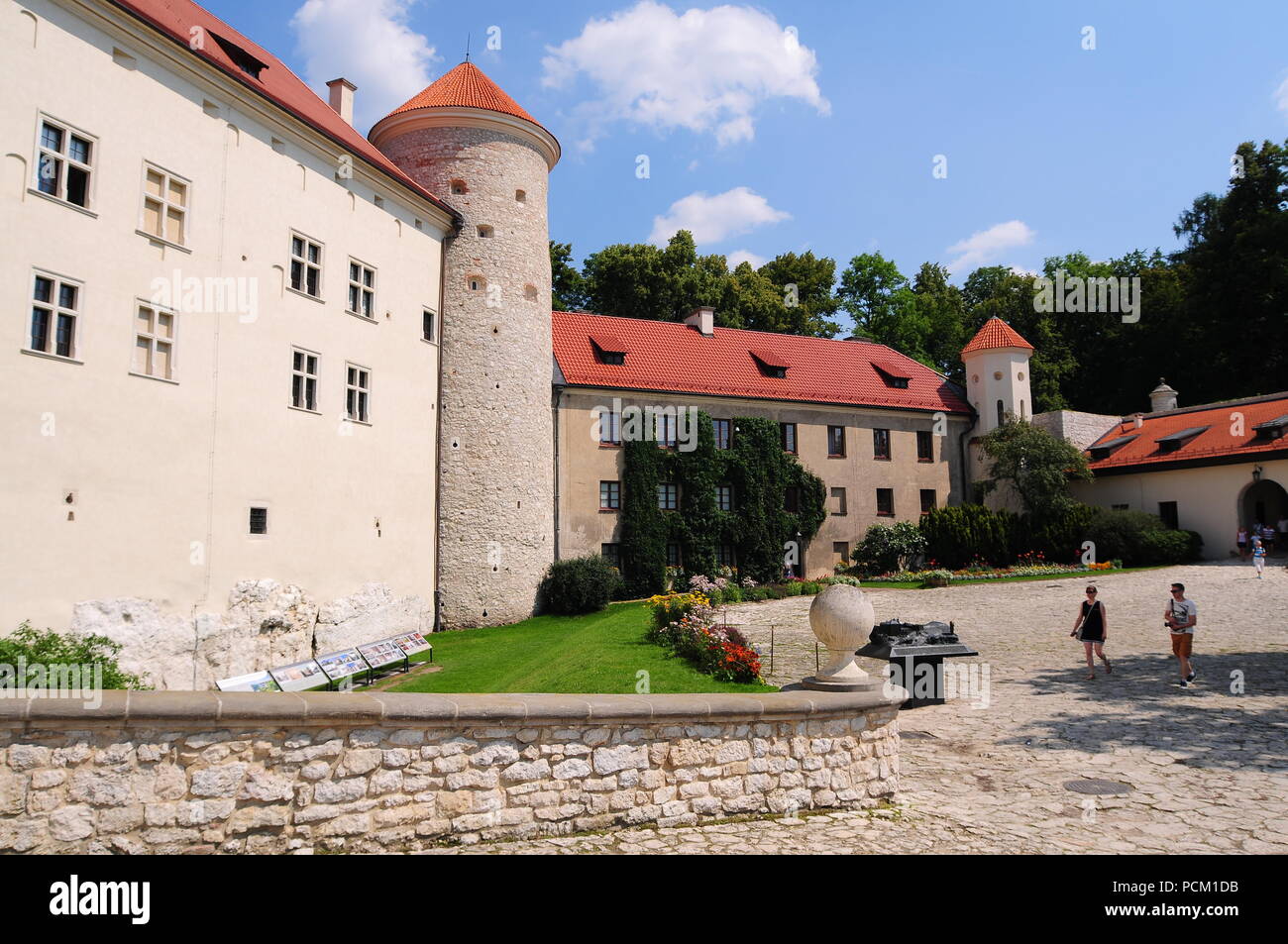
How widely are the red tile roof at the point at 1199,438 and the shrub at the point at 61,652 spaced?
116 ft

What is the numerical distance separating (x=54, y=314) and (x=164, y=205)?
3.22 m

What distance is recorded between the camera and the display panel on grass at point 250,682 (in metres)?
14.9

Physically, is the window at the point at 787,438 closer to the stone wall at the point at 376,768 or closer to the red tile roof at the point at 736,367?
the red tile roof at the point at 736,367

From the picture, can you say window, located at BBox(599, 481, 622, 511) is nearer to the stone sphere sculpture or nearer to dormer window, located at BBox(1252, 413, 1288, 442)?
the stone sphere sculpture

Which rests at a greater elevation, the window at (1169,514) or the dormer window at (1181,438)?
the dormer window at (1181,438)

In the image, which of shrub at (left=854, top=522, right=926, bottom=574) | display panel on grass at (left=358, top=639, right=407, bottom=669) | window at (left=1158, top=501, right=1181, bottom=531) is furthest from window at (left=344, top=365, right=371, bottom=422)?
window at (left=1158, top=501, right=1181, bottom=531)

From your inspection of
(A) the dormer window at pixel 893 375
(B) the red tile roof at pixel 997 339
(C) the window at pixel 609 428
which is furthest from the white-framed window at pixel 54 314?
(B) the red tile roof at pixel 997 339

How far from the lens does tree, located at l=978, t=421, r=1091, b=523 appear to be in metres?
32.1

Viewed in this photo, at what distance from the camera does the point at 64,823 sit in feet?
18.0

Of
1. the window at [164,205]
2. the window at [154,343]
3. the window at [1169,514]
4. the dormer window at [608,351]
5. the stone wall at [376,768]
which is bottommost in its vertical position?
the stone wall at [376,768]

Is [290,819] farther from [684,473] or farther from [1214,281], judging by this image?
[1214,281]

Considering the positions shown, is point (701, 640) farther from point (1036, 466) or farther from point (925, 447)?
point (925, 447)

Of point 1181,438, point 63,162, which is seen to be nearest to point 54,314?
A: point 63,162

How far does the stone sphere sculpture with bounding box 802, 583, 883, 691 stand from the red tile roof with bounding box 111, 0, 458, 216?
16153 mm
